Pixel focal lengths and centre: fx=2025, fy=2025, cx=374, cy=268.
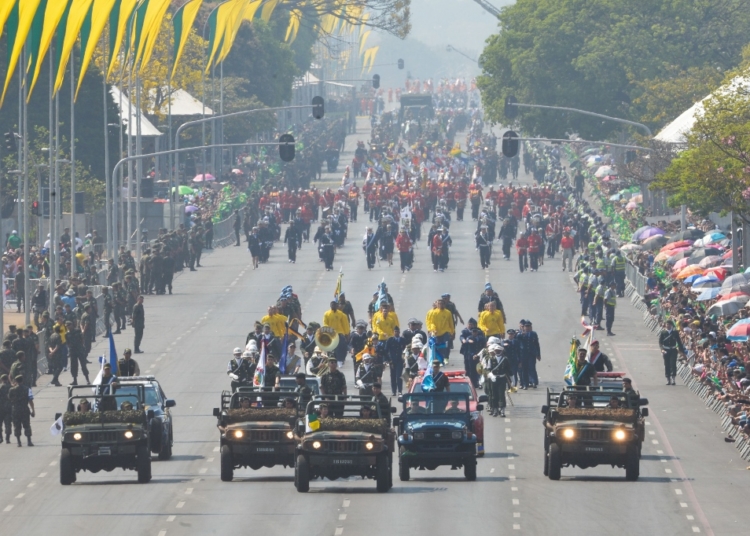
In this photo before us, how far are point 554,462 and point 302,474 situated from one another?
12.6ft

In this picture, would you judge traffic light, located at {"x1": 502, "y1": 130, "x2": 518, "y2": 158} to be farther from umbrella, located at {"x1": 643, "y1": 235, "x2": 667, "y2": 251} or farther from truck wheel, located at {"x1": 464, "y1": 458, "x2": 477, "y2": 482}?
truck wheel, located at {"x1": 464, "y1": 458, "x2": 477, "y2": 482}

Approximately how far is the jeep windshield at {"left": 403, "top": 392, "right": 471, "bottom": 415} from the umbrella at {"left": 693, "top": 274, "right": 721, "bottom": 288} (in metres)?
19.3

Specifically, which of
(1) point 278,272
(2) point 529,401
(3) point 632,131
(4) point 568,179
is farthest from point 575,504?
(4) point 568,179

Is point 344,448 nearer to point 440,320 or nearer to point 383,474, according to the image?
point 383,474

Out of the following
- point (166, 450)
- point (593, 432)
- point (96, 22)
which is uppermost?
point (96, 22)

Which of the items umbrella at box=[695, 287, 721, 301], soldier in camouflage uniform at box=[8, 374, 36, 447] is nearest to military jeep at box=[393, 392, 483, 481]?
soldier in camouflage uniform at box=[8, 374, 36, 447]

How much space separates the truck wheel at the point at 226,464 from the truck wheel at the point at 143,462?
3.51ft

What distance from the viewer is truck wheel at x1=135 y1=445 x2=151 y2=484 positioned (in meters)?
29.2

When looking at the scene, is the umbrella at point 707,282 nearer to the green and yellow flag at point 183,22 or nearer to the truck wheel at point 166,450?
the truck wheel at point 166,450

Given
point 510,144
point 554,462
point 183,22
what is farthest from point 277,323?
point 183,22

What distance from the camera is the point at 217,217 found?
77.4 m

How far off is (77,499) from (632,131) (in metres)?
64.8

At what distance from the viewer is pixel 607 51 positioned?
9100cm

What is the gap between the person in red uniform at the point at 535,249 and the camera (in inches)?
2517
